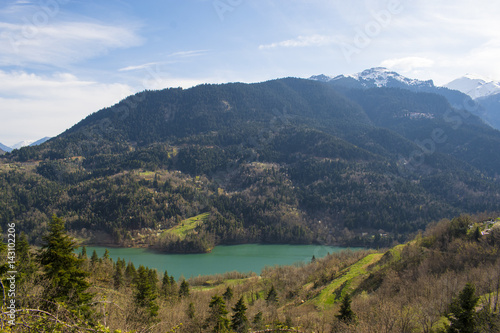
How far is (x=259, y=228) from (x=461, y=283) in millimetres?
118301

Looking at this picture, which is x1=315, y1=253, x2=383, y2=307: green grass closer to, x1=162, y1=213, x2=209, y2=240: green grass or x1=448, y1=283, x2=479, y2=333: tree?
x1=448, y1=283, x2=479, y2=333: tree

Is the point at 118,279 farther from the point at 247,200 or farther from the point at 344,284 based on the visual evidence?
the point at 247,200

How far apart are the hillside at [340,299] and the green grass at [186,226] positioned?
71668 mm

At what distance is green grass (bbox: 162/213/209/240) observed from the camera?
129625 mm

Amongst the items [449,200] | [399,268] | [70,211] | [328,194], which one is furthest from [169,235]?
[449,200]

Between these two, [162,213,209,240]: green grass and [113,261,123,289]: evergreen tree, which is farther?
[162,213,209,240]: green grass

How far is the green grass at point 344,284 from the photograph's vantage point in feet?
139

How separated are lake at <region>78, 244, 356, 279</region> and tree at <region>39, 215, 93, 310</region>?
2969 inches

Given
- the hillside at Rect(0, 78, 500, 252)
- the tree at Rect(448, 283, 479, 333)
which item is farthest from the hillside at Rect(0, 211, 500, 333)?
the hillside at Rect(0, 78, 500, 252)

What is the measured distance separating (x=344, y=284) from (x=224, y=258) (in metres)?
73.6

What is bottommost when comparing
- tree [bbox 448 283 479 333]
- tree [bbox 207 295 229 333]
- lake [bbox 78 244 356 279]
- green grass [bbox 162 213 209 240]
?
lake [bbox 78 244 356 279]

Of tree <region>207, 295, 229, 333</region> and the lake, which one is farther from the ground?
tree <region>207, 295, 229, 333</region>

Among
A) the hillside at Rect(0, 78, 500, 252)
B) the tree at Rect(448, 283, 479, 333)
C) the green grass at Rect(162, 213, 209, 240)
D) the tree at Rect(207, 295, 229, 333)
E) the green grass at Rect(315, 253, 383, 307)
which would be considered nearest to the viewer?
the tree at Rect(448, 283, 479, 333)

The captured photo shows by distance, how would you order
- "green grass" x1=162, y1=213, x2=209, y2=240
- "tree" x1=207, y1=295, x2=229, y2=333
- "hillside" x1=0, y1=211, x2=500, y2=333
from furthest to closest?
"green grass" x1=162, y1=213, x2=209, y2=240 → "tree" x1=207, y1=295, x2=229, y2=333 → "hillside" x1=0, y1=211, x2=500, y2=333
